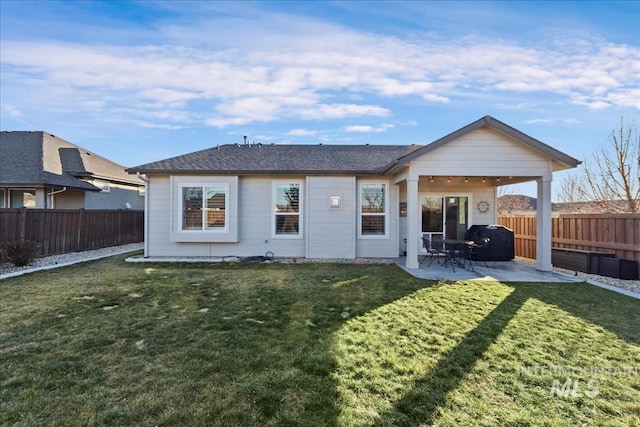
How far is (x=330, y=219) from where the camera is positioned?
1043 centimetres

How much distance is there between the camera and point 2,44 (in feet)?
35.2

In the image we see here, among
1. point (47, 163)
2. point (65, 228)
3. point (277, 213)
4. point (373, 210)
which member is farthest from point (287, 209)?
point (47, 163)

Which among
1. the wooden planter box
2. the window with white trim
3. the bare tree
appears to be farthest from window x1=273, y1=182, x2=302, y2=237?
the bare tree

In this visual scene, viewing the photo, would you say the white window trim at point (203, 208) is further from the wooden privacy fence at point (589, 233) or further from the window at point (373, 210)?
the wooden privacy fence at point (589, 233)

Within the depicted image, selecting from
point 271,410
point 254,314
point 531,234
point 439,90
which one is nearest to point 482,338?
point 271,410

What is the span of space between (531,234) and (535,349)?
862 centimetres

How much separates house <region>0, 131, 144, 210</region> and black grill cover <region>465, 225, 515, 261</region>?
58.0 feet

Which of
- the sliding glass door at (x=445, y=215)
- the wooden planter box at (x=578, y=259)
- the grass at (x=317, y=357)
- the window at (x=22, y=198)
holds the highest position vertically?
the window at (x=22, y=198)

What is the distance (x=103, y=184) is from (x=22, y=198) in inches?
147

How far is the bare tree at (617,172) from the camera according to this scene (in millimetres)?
13227

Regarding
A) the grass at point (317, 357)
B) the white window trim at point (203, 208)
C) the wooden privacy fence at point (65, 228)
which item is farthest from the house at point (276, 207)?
the grass at point (317, 357)

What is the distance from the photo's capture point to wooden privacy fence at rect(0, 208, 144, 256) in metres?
10.4

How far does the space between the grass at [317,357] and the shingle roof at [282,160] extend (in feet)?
15.6

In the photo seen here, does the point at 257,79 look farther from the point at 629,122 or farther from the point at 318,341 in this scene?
the point at 629,122
